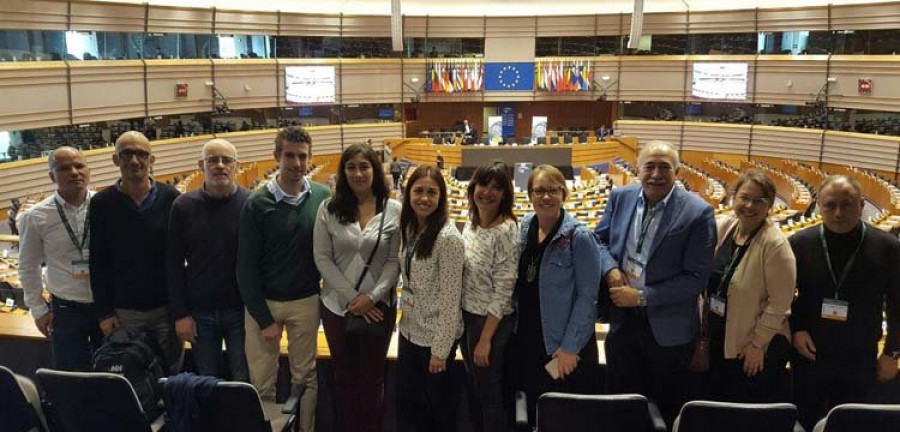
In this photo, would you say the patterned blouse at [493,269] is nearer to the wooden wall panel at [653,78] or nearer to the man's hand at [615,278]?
the man's hand at [615,278]

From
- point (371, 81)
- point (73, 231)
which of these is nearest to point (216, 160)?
point (73, 231)

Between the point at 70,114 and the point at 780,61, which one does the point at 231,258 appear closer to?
the point at 70,114

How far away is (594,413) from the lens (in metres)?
2.83

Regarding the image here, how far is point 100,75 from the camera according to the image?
18.8 meters

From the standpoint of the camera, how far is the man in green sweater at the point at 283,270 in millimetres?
3494

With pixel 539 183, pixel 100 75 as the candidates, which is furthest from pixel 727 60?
pixel 539 183

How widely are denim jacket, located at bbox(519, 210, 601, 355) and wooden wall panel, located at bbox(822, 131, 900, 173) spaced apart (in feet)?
68.8

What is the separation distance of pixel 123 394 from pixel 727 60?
2469cm

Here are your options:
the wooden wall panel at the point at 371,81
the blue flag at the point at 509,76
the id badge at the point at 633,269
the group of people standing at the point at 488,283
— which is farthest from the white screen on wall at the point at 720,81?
the id badge at the point at 633,269

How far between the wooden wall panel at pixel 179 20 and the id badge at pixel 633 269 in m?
20.4

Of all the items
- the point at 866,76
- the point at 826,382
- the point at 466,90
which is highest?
the point at 866,76

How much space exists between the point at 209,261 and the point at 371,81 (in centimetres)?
2292

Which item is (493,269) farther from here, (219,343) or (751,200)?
(219,343)

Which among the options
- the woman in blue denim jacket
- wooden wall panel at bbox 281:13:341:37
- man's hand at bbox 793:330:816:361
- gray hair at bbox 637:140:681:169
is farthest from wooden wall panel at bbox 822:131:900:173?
the woman in blue denim jacket
